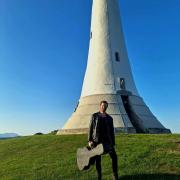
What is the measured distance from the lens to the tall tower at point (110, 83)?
91.5 feet

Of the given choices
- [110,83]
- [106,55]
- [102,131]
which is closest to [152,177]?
[102,131]

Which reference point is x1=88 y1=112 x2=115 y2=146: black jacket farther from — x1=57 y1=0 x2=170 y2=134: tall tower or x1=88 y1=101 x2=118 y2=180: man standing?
x1=57 y1=0 x2=170 y2=134: tall tower

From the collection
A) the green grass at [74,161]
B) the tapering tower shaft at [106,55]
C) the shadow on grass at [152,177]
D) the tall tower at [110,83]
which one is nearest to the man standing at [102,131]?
the shadow on grass at [152,177]

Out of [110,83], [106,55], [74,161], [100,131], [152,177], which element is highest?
[106,55]

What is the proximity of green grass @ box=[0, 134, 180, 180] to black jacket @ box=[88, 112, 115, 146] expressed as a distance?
247 centimetres

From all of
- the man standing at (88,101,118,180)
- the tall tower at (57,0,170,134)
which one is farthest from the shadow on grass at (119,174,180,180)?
the tall tower at (57,0,170,134)

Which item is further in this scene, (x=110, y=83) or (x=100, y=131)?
(x=110, y=83)

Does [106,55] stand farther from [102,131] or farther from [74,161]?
[102,131]

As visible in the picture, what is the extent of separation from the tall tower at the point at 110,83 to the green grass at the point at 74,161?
6474 millimetres

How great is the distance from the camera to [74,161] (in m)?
15.8

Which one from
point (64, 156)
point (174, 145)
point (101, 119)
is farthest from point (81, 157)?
point (174, 145)

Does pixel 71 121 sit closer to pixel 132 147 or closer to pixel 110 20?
pixel 110 20

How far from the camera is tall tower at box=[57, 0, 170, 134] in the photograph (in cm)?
2789

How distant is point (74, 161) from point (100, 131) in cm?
558
